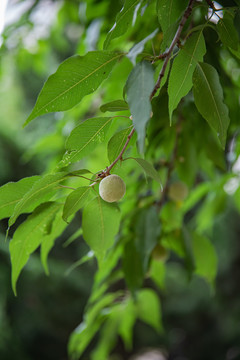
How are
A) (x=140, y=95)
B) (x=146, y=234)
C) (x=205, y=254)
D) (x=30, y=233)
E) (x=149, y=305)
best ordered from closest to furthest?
(x=140, y=95) < (x=30, y=233) < (x=146, y=234) < (x=205, y=254) < (x=149, y=305)

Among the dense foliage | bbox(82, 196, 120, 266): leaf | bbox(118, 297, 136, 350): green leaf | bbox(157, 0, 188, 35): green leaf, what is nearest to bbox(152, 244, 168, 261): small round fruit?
the dense foliage

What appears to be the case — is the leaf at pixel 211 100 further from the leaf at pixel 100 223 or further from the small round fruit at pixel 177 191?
the small round fruit at pixel 177 191

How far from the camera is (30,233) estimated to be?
0.34 m

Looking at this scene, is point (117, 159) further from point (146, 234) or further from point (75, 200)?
point (146, 234)

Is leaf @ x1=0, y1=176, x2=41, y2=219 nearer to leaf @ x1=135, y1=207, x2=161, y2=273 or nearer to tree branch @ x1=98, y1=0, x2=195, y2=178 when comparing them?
tree branch @ x1=98, y1=0, x2=195, y2=178

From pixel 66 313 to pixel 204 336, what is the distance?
0.83m

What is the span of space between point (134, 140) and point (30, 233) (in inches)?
4.8

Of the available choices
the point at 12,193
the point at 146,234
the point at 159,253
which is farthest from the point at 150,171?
the point at 159,253

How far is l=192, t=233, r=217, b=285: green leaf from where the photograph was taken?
0.60 m

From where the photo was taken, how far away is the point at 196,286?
2.24 metres

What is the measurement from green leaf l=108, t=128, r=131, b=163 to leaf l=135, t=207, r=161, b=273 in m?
0.20

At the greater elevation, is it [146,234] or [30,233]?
[30,233]

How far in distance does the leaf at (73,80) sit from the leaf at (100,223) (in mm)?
82

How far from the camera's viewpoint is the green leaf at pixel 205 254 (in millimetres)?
598
